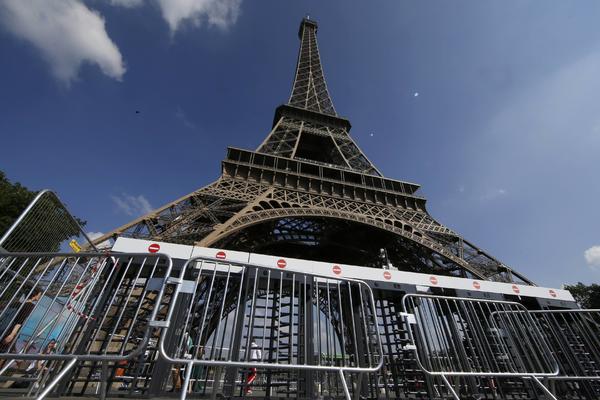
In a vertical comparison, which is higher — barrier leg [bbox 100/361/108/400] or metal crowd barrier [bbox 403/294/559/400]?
metal crowd barrier [bbox 403/294/559/400]

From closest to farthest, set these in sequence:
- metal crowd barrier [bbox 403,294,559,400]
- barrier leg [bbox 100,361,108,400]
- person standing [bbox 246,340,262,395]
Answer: barrier leg [bbox 100,361,108,400]
person standing [bbox 246,340,262,395]
metal crowd barrier [bbox 403,294,559,400]

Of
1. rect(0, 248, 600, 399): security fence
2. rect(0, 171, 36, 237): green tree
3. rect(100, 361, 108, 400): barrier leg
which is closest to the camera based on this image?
rect(100, 361, 108, 400): barrier leg

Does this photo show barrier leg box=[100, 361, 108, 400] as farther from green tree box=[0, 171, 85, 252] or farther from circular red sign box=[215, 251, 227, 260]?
circular red sign box=[215, 251, 227, 260]

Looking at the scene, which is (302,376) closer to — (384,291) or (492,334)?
(384,291)

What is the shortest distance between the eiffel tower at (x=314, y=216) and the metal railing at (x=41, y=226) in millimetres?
7731

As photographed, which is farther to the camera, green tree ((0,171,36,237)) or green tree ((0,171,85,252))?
green tree ((0,171,36,237))

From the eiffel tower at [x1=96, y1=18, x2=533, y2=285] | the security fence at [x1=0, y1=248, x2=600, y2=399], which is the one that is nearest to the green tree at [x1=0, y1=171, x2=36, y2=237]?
the eiffel tower at [x1=96, y1=18, x2=533, y2=285]

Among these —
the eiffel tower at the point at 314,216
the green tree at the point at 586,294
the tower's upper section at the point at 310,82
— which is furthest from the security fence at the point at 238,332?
the tower's upper section at the point at 310,82

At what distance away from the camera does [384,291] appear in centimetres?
584

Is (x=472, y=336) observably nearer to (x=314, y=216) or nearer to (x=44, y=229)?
(x=44, y=229)

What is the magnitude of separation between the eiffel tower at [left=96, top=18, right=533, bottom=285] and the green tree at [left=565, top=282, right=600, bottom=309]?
15.0 m

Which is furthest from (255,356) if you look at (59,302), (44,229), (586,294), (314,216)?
(586,294)

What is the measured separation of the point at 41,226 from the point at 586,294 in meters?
36.8

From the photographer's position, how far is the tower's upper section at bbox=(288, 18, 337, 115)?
1328 inches
